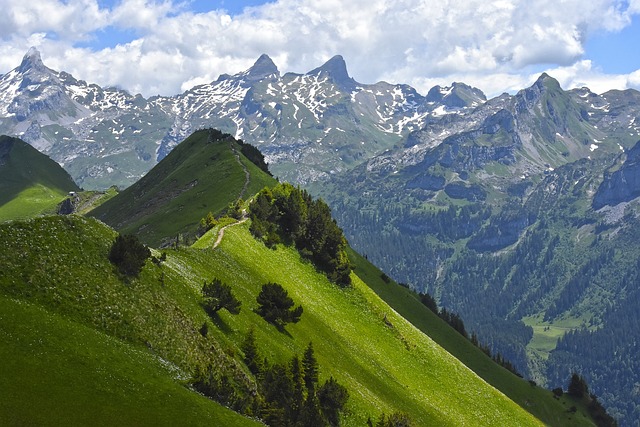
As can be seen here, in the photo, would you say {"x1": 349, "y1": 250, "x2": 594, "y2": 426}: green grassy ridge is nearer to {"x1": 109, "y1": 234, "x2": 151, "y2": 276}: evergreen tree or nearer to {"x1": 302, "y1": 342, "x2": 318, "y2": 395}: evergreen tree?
{"x1": 302, "y1": 342, "x2": 318, "y2": 395}: evergreen tree

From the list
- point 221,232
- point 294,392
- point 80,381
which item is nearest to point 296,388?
point 294,392

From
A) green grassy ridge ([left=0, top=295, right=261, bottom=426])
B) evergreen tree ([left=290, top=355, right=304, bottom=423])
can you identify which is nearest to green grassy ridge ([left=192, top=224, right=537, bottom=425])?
evergreen tree ([left=290, top=355, right=304, bottom=423])

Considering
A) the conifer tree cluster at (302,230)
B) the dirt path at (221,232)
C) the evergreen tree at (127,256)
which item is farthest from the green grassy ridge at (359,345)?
the evergreen tree at (127,256)

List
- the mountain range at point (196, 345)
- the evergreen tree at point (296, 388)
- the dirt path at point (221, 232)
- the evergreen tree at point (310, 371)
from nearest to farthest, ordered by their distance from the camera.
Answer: the mountain range at point (196, 345) → the evergreen tree at point (296, 388) → the evergreen tree at point (310, 371) → the dirt path at point (221, 232)

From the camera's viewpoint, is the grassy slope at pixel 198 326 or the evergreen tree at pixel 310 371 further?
the evergreen tree at pixel 310 371

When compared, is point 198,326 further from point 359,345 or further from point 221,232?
point 221,232

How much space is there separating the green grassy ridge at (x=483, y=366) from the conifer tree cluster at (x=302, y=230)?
49437 mm

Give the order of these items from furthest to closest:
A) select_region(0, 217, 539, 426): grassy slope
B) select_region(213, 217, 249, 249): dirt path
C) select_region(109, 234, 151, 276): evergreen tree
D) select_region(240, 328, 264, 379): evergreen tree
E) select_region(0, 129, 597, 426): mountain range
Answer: select_region(213, 217, 249, 249): dirt path
select_region(240, 328, 264, 379): evergreen tree
select_region(109, 234, 151, 276): evergreen tree
select_region(0, 217, 539, 426): grassy slope
select_region(0, 129, 597, 426): mountain range

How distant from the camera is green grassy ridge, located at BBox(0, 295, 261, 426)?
1416 inches

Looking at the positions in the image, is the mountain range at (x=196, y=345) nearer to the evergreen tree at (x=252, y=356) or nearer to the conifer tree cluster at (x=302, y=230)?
the evergreen tree at (x=252, y=356)

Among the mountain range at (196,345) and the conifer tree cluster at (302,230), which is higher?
Answer: the conifer tree cluster at (302,230)

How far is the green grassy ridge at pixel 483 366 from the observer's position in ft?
465

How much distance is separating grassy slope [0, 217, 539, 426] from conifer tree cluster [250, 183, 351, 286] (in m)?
3.16

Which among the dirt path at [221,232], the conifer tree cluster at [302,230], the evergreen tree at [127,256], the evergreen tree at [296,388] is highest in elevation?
the conifer tree cluster at [302,230]
